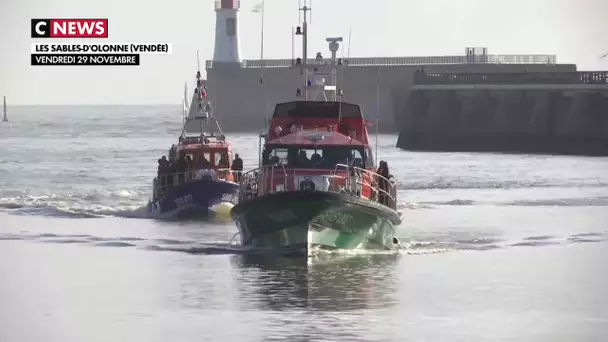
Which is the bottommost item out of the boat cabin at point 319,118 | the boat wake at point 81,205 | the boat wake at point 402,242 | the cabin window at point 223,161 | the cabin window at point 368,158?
the boat wake at point 81,205

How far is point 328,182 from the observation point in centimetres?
2970

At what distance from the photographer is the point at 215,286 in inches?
1094

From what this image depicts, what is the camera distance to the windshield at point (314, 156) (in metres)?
30.7

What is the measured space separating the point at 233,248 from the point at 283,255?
275 cm

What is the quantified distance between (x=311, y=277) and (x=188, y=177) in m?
13.5

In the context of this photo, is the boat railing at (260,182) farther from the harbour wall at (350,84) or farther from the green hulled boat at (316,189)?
the harbour wall at (350,84)

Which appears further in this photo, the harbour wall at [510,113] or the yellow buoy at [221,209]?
the harbour wall at [510,113]

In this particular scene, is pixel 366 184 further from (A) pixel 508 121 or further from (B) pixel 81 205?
(A) pixel 508 121

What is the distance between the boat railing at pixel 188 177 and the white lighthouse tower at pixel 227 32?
7148cm

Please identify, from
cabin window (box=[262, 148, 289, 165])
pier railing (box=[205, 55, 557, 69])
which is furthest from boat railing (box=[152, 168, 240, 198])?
pier railing (box=[205, 55, 557, 69])

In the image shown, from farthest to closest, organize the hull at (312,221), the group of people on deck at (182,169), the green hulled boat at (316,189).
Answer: the group of people on deck at (182,169) → the green hulled boat at (316,189) → the hull at (312,221)

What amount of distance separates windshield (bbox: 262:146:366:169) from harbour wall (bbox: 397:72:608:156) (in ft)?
144

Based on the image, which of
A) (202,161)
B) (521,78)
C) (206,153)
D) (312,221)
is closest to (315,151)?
(312,221)

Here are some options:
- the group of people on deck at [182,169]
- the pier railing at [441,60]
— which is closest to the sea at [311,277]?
the group of people on deck at [182,169]
